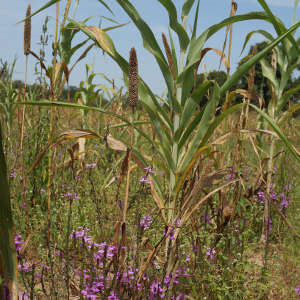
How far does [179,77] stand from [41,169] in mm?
1811

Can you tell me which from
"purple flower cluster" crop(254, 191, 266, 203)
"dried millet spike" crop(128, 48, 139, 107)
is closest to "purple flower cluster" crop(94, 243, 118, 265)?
"dried millet spike" crop(128, 48, 139, 107)

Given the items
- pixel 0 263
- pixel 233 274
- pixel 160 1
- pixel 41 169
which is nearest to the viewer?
pixel 0 263

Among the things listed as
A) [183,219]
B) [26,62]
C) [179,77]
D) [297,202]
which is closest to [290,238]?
[297,202]

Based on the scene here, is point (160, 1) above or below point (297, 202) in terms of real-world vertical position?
→ above

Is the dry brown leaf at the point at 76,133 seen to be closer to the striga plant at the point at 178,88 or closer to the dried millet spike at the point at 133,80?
the striga plant at the point at 178,88

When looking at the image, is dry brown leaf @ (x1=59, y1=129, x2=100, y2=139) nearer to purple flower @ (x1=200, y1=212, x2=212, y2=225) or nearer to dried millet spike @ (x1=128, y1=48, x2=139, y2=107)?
dried millet spike @ (x1=128, y1=48, x2=139, y2=107)

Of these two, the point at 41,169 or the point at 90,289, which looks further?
the point at 41,169

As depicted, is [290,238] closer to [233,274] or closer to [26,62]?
[233,274]

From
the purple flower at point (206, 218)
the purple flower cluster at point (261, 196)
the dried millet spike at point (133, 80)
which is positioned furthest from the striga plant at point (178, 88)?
the purple flower cluster at point (261, 196)

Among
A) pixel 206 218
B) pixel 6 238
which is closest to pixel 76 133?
pixel 6 238

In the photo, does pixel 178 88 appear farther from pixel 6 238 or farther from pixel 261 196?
pixel 261 196

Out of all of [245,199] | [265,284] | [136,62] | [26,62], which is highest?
[26,62]

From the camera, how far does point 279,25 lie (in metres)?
1.69

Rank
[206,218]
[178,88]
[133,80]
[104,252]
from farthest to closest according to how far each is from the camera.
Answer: [206,218], [178,88], [104,252], [133,80]
